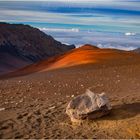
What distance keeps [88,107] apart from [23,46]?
180 feet

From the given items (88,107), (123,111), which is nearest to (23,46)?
(123,111)

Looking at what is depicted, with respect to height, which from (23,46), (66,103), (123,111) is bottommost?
(123,111)

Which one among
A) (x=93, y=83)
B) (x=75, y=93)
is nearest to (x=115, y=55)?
(x=93, y=83)

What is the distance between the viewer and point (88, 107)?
11766 millimetres

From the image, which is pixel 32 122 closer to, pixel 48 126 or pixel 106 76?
pixel 48 126

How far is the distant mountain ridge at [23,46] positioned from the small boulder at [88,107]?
46866 mm

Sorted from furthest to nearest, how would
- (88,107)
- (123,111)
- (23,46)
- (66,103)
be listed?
(23,46) < (66,103) < (123,111) < (88,107)

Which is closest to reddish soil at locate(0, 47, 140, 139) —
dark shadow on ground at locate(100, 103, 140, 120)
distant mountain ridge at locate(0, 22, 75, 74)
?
dark shadow on ground at locate(100, 103, 140, 120)

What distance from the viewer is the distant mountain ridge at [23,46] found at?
2470 inches

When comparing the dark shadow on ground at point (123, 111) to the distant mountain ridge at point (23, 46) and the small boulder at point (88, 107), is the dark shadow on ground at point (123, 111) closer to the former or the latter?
the small boulder at point (88, 107)

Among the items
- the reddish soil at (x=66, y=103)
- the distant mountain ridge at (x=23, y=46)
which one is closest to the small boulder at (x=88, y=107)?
the reddish soil at (x=66, y=103)

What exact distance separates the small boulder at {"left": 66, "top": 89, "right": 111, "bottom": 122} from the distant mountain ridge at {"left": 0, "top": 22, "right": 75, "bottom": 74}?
46.9 metres

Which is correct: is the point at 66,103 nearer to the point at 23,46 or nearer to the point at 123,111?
the point at 123,111

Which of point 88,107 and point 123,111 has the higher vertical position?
point 88,107
